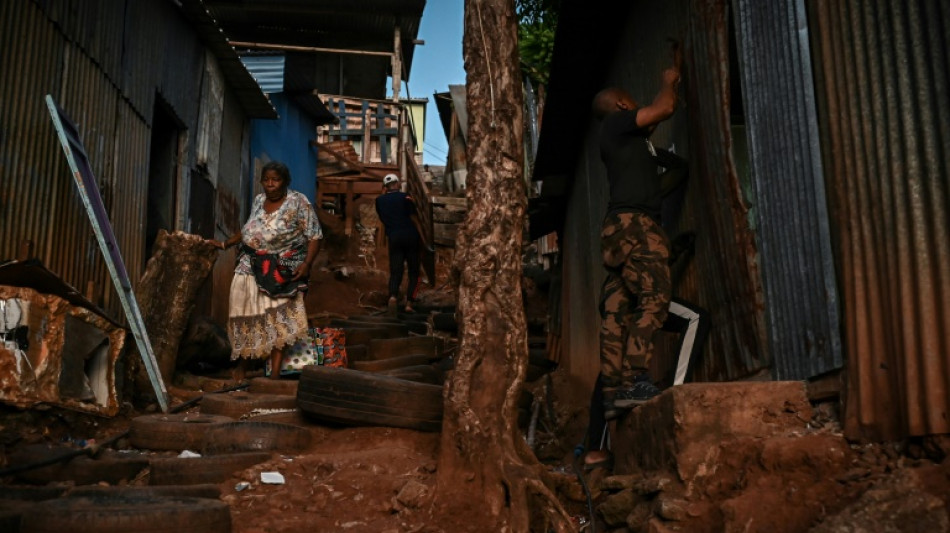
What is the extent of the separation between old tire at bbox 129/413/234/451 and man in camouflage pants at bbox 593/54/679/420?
8.44 feet

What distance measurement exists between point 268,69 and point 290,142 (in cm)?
261

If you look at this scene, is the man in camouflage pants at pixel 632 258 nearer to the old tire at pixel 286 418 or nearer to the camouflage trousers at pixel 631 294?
the camouflage trousers at pixel 631 294

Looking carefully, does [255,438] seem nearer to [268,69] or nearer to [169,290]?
[169,290]

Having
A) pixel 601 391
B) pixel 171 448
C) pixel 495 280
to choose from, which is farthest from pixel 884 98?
pixel 171 448

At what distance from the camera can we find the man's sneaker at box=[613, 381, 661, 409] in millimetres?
4219

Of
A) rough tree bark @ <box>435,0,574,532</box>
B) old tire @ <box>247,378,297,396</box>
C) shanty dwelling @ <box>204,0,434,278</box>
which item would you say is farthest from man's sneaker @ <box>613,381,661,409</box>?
shanty dwelling @ <box>204,0,434,278</box>

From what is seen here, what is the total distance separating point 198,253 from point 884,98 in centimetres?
643

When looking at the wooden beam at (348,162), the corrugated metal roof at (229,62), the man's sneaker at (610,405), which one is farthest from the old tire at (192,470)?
the wooden beam at (348,162)

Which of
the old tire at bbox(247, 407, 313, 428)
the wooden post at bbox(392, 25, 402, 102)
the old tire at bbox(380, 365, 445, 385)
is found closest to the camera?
the old tire at bbox(247, 407, 313, 428)

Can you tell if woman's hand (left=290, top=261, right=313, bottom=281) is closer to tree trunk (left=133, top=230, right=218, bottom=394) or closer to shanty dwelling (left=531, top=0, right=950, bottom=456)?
tree trunk (left=133, top=230, right=218, bottom=394)

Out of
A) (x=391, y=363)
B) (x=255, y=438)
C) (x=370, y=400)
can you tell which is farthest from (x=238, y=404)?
(x=391, y=363)

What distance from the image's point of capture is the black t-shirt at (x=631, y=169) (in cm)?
450

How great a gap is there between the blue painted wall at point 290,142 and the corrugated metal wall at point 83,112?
4707mm

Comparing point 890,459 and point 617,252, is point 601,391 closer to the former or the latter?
point 617,252
